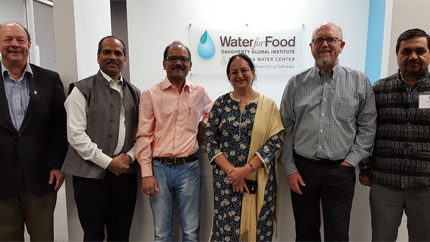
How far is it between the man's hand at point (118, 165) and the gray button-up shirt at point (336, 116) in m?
1.16

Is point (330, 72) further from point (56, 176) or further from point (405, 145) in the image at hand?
point (56, 176)

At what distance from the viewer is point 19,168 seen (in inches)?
71.2

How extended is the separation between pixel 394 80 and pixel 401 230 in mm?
1368

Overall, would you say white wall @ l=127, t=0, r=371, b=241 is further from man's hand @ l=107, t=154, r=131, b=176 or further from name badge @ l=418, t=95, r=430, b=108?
name badge @ l=418, t=95, r=430, b=108

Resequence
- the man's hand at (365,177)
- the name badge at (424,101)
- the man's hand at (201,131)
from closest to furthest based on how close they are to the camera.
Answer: the name badge at (424,101) < the man's hand at (365,177) < the man's hand at (201,131)

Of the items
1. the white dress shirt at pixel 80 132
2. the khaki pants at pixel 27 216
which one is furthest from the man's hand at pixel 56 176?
the white dress shirt at pixel 80 132

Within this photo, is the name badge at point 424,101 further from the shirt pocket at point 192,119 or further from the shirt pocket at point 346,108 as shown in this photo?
the shirt pocket at point 192,119

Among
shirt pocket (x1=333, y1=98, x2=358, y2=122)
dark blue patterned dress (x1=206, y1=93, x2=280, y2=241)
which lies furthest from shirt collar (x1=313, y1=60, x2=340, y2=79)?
dark blue patterned dress (x1=206, y1=93, x2=280, y2=241)

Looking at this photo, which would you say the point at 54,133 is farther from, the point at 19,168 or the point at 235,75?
the point at 235,75

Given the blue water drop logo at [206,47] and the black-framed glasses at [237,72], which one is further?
the blue water drop logo at [206,47]

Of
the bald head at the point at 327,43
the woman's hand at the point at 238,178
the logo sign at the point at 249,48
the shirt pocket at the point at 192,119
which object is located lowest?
the woman's hand at the point at 238,178

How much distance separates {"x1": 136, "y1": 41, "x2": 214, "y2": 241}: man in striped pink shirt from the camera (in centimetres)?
182

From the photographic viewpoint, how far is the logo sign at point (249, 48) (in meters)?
5.32

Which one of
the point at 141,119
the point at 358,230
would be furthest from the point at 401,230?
the point at 141,119
